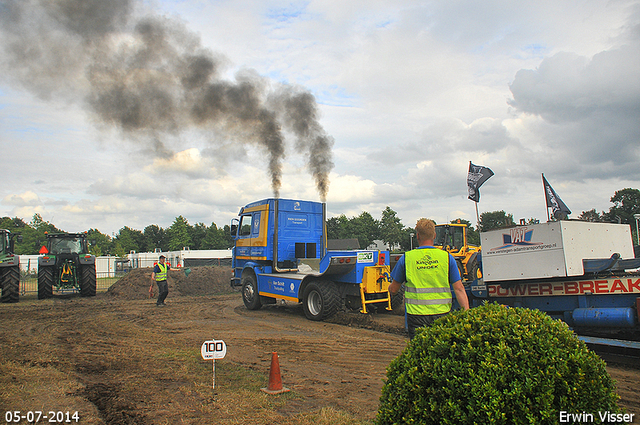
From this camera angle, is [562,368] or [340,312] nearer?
[562,368]

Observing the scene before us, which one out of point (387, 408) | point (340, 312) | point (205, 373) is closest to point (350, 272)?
point (340, 312)

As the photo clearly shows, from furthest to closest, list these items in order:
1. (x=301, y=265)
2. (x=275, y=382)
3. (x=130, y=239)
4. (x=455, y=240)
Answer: (x=130, y=239) → (x=455, y=240) → (x=301, y=265) → (x=275, y=382)

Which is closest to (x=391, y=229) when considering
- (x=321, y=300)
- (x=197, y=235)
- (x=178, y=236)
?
(x=178, y=236)

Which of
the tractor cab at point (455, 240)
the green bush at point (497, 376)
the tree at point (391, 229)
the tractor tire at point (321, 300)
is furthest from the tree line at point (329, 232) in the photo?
the green bush at point (497, 376)

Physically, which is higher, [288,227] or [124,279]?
[288,227]

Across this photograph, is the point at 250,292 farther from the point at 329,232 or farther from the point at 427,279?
the point at 329,232

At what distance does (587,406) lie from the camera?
7.14ft

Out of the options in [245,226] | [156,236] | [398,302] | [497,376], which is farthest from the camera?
[156,236]

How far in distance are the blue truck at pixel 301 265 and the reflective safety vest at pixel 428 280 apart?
5.70 metres

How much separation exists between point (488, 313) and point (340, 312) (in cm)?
875

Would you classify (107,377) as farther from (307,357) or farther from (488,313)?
(488,313)

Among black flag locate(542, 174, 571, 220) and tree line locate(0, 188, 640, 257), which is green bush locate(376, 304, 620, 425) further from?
→ tree line locate(0, 188, 640, 257)

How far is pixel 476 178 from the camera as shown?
13570 millimetres

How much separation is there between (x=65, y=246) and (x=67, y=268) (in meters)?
1.01
